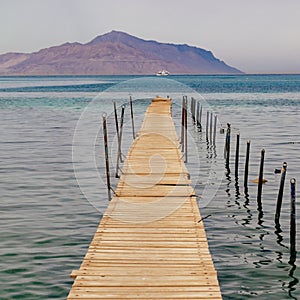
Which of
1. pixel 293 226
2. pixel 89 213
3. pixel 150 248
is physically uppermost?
pixel 150 248

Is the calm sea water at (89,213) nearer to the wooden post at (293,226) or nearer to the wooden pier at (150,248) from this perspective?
Answer: the wooden post at (293,226)

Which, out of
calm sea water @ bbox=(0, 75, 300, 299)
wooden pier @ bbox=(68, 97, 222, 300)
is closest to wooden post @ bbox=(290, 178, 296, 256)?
calm sea water @ bbox=(0, 75, 300, 299)

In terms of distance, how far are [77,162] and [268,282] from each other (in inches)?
728

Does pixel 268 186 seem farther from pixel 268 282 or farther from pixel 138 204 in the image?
pixel 268 282

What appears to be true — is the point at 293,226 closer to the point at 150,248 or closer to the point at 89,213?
the point at 150,248

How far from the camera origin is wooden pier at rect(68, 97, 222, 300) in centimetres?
1005

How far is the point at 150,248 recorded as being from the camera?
40.4 ft

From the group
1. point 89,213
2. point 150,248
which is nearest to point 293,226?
point 150,248

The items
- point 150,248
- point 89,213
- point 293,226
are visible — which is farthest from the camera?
point 89,213

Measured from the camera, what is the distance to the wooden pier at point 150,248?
33.0ft

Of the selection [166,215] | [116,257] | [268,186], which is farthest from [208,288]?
[268,186]

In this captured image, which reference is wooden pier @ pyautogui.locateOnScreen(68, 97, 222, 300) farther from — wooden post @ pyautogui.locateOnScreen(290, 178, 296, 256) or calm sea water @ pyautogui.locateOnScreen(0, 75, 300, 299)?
wooden post @ pyautogui.locateOnScreen(290, 178, 296, 256)

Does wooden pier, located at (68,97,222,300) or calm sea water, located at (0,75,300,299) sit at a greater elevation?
wooden pier, located at (68,97,222,300)

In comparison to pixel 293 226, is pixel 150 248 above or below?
above
